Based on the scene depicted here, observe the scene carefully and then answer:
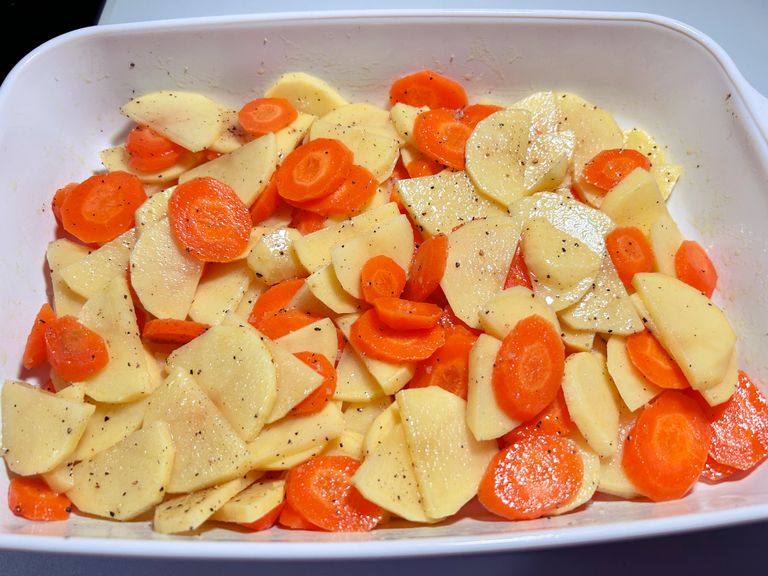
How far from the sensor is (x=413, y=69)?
2.04 metres

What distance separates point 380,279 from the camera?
5.26ft

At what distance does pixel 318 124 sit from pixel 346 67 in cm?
24

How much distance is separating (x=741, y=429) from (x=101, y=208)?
1.77 meters

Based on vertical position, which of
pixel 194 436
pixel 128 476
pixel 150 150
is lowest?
pixel 128 476

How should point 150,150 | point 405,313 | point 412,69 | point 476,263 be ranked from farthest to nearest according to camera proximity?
1. point 412,69
2. point 150,150
3. point 476,263
4. point 405,313

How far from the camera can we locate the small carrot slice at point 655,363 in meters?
1.55

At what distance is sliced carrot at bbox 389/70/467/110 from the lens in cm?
200

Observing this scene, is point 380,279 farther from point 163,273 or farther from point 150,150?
point 150,150

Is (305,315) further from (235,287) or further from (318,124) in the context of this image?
(318,124)

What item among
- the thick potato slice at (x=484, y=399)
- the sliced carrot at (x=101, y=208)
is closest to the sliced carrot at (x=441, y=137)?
the thick potato slice at (x=484, y=399)

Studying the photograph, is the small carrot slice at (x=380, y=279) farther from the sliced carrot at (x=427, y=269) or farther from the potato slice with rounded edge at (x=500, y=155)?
the potato slice with rounded edge at (x=500, y=155)

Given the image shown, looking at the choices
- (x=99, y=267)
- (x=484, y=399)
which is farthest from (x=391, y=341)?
(x=99, y=267)

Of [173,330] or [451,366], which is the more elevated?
[451,366]

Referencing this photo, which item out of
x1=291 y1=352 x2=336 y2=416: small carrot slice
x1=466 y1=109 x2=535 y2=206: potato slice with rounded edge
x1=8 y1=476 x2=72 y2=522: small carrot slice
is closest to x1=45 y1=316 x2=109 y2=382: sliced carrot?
x1=8 y1=476 x2=72 y2=522: small carrot slice
